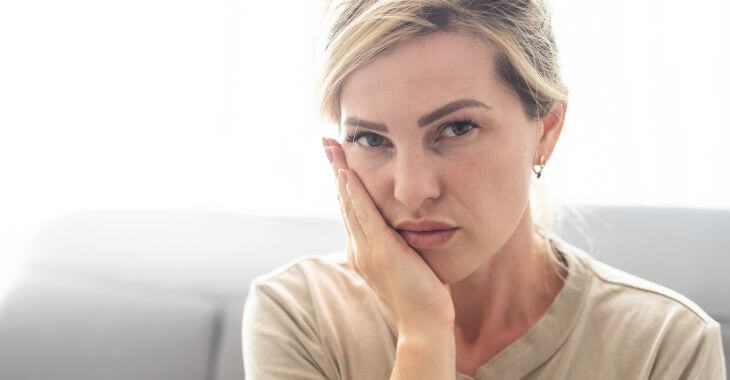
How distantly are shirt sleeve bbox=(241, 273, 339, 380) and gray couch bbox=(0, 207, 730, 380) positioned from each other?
15.6 inches

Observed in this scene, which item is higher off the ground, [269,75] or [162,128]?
[269,75]

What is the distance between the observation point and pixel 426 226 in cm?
120

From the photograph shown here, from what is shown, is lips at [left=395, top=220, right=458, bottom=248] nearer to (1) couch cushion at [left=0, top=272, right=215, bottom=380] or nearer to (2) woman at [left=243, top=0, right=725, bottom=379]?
(2) woman at [left=243, top=0, right=725, bottom=379]

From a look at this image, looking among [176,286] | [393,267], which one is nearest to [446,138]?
[393,267]

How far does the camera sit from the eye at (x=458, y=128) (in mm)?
1160

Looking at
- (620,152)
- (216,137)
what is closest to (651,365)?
(620,152)

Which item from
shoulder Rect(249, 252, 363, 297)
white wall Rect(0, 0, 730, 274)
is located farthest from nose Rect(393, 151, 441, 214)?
white wall Rect(0, 0, 730, 274)

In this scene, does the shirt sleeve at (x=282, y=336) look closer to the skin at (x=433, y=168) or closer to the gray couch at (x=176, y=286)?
the skin at (x=433, y=168)

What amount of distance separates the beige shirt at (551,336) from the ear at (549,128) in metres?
0.25

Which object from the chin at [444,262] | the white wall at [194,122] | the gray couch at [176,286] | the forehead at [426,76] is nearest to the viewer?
the forehead at [426,76]

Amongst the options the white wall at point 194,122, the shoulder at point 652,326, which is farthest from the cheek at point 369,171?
the white wall at point 194,122

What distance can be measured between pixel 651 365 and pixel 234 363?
0.92m

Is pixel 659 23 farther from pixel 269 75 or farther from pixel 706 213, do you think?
pixel 269 75

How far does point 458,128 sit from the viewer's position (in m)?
1.17
